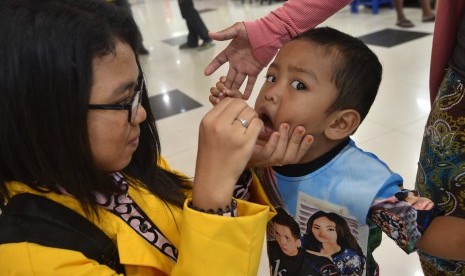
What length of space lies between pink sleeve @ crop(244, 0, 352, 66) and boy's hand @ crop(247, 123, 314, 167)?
1.07 feet

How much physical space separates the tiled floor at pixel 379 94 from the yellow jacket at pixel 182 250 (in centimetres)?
95

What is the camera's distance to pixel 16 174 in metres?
0.60

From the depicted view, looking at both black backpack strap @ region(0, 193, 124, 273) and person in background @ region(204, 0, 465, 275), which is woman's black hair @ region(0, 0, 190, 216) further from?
person in background @ region(204, 0, 465, 275)

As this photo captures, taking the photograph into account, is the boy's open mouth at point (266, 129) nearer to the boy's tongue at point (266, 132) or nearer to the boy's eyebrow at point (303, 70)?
the boy's tongue at point (266, 132)

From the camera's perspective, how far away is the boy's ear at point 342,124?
2.47ft

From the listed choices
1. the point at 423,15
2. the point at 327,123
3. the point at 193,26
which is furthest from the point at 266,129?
the point at 423,15

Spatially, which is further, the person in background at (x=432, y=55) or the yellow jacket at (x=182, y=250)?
the person in background at (x=432, y=55)

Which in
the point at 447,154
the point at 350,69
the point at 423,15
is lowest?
the point at 423,15

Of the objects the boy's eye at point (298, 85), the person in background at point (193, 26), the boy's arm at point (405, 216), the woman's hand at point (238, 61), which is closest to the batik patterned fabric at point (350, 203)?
the boy's arm at point (405, 216)

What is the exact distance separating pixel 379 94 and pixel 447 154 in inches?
73.5

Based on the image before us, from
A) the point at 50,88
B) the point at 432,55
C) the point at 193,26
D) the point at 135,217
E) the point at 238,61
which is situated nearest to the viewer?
the point at 50,88

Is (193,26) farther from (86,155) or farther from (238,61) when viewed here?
(86,155)

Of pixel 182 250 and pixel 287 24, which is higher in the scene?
pixel 287 24

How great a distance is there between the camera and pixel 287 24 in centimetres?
96
